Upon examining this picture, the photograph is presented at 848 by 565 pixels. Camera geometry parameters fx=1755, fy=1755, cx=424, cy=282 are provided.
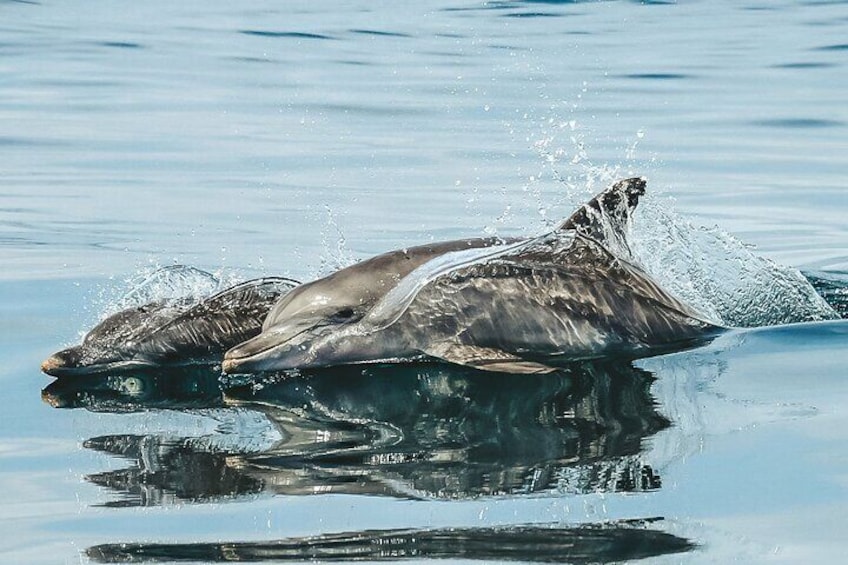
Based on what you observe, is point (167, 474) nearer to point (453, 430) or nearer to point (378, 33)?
point (453, 430)

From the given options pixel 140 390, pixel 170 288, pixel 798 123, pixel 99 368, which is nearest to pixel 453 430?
pixel 140 390

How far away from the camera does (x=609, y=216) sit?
9.03 m

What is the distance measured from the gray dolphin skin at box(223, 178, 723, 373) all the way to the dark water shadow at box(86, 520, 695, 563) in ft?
7.90

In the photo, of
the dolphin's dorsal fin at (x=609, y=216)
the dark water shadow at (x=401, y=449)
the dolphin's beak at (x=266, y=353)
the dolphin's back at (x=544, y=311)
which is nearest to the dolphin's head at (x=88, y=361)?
the dark water shadow at (x=401, y=449)

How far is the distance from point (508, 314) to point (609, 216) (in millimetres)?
922

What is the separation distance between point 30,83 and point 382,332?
18.6m

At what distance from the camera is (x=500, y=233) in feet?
44.0

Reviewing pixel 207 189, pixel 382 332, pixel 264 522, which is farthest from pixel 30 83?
pixel 264 522

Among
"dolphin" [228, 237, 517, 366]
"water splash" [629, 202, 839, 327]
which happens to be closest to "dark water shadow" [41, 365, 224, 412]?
"dolphin" [228, 237, 517, 366]

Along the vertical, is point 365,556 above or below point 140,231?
below

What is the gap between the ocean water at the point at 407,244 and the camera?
19.0 ft

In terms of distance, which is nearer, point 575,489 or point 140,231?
point 575,489

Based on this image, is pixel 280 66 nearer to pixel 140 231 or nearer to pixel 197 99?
pixel 197 99

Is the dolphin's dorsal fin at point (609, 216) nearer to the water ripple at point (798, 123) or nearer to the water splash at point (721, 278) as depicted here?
the water splash at point (721, 278)
